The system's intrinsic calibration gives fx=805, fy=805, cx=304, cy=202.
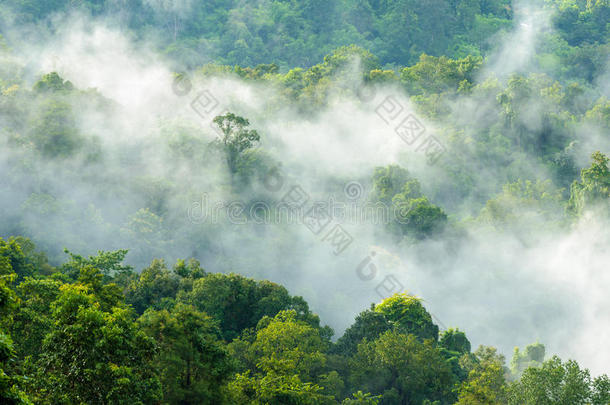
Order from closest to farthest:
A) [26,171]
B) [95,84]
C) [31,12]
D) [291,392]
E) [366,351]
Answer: [291,392]
[366,351]
[26,171]
[95,84]
[31,12]

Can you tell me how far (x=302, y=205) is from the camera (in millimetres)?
58000

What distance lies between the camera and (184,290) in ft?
124

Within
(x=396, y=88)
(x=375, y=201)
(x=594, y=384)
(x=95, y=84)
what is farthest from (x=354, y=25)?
(x=594, y=384)

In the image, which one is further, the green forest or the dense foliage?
the green forest

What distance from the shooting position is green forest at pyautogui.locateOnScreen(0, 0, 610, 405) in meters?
26.8

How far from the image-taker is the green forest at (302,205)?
87.9ft

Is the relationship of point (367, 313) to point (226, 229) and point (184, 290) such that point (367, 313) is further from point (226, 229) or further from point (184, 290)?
point (226, 229)

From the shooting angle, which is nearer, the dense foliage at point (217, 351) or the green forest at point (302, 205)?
the dense foliage at point (217, 351)

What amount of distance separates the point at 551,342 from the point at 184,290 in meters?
26.0

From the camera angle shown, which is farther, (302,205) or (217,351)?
(302,205)

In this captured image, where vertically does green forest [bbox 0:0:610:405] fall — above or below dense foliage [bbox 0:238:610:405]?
above

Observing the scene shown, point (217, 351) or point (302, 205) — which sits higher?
point (302, 205)

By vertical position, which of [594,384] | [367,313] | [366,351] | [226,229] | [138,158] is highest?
[138,158]

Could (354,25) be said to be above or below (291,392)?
above
